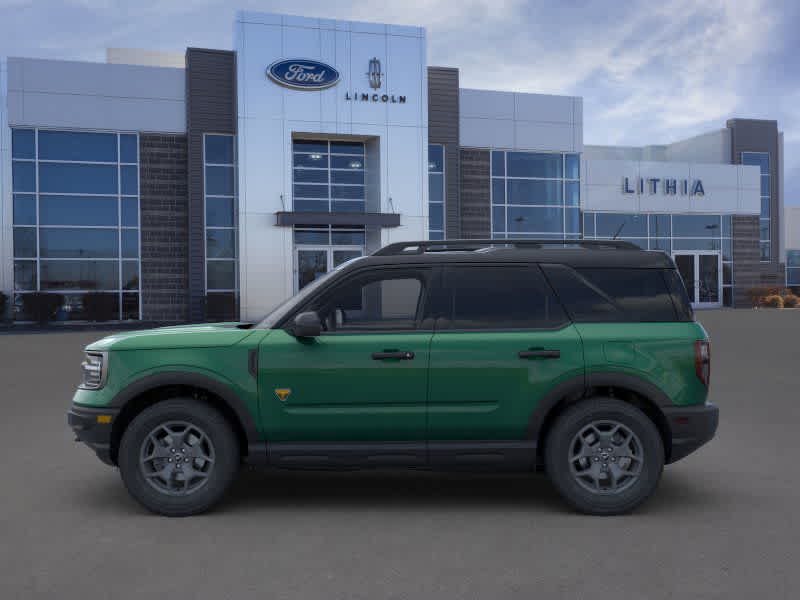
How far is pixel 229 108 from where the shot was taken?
30266 millimetres

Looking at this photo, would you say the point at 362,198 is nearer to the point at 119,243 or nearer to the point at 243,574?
the point at 119,243

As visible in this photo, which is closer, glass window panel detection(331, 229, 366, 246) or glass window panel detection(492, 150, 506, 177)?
glass window panel detection(331, 229, 366, 246)

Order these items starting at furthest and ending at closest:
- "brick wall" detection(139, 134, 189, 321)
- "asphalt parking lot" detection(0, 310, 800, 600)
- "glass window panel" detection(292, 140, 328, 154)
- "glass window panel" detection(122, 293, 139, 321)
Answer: "glass window panel" detection(292, 140, 328, 154)
"brick wall" detection(139, 134, 189, 321)
"glass window panel" detection(122, 293, 139, 321)
"asphalt parking lot" detection(0, 310, 800, 600)

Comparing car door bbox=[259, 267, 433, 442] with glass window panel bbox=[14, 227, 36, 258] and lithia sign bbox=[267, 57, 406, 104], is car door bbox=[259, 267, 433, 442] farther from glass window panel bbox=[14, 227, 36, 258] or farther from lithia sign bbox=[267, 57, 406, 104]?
glass window panel bbox=[14, 227, 36, 258]

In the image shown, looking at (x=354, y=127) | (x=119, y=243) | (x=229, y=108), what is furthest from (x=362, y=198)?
(x=119, y=243)

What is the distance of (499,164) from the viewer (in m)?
34.5

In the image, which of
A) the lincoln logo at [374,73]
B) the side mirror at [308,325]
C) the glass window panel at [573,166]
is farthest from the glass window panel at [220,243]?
the side mirror at [308,325]

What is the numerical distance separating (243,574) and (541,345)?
2432mm

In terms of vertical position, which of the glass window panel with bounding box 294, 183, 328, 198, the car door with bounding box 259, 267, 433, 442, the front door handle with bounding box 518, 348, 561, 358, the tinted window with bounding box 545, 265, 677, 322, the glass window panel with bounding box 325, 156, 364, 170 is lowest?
the car door with bounding box 259, 267, 433, 442

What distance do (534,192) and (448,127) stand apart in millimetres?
4926

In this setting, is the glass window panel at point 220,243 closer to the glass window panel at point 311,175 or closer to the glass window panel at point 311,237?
the glass window panel at point 311,237

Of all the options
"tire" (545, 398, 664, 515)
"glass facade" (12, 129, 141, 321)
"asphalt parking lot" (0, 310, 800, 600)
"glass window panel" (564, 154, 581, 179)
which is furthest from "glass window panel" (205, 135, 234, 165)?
"tire" (545, 398, 664, 515)

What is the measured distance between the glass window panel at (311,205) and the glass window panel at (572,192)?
435 inches

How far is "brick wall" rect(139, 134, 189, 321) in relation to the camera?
30031 millimetres
